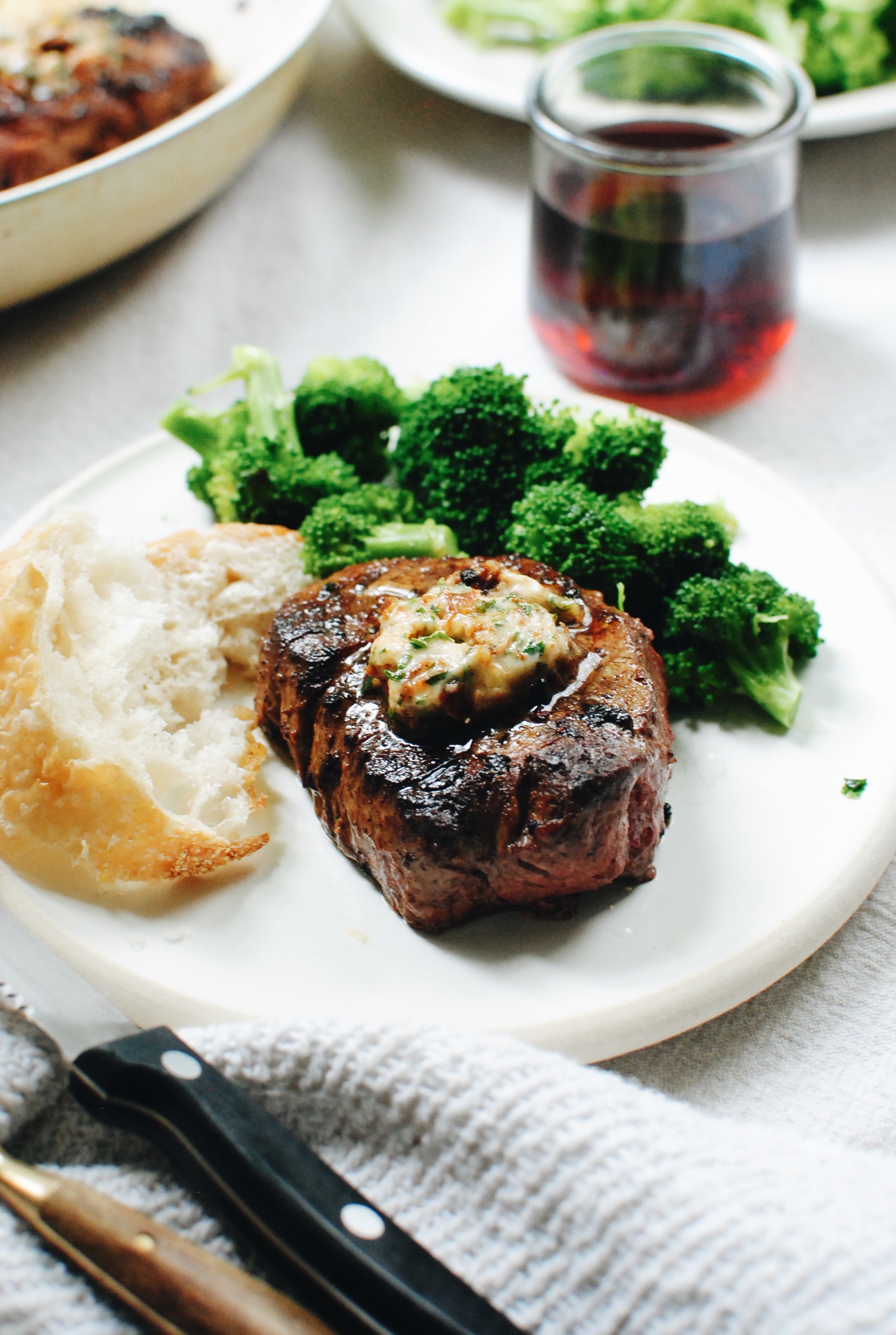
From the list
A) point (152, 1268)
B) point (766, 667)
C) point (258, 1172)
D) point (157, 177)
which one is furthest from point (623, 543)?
point (157, 177)

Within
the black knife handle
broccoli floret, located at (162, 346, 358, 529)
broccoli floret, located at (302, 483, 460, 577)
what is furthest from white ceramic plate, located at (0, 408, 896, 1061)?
broccoli floret, located at (162, 346, 358, 529)

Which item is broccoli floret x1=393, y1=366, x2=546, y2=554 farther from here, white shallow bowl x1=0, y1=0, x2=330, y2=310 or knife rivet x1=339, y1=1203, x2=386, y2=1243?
knife rivet x1=339, y1=1203, x2=386, y2=1243

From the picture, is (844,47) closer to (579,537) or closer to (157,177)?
(157,177)

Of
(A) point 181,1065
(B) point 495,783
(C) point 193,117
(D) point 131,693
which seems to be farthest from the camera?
(C) point 193,117

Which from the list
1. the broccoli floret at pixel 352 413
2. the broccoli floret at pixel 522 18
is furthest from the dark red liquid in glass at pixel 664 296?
the broccoli floret at pixel 522 18

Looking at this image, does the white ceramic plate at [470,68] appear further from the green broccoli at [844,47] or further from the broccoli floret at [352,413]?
the broccoli floret at [352,413]

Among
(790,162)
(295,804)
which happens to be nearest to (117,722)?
(295,804)

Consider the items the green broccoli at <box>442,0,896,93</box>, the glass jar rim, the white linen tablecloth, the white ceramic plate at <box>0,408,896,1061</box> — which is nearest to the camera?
the white ceramic plate at <box>0,408,896,1061</box>
